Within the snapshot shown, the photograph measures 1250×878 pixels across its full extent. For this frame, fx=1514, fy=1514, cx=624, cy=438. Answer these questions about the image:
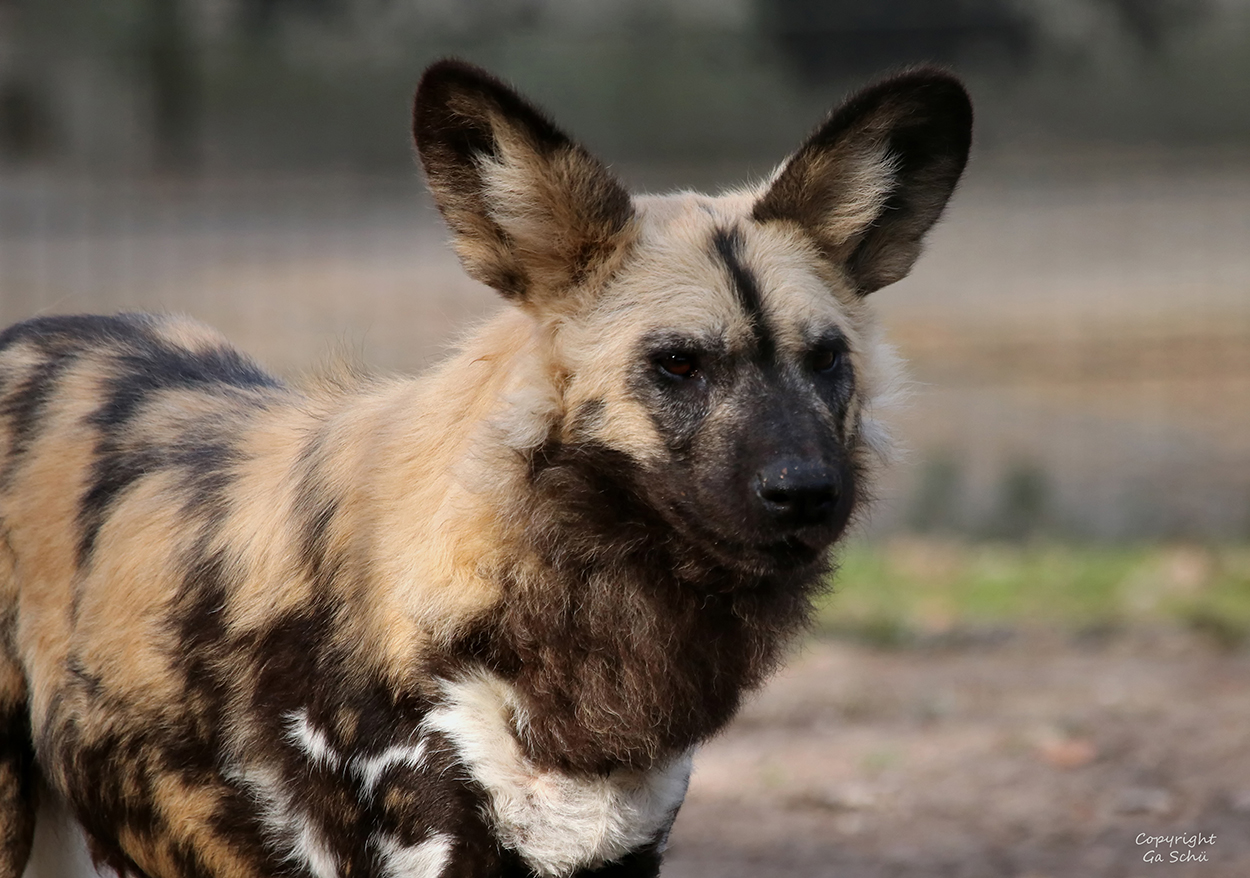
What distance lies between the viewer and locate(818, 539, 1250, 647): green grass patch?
587cm

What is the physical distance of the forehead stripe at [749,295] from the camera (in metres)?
2.45

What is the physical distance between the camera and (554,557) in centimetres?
242

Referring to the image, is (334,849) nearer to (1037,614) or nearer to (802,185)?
(802,185)

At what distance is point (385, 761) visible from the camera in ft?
7.70

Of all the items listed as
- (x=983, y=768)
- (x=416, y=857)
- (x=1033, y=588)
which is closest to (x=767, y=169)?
(x=1033, y=588)

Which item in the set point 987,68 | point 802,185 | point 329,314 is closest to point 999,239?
point 987,68

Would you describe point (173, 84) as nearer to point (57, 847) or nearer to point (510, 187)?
point (57, 847)

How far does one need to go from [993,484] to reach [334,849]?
5.87 metres

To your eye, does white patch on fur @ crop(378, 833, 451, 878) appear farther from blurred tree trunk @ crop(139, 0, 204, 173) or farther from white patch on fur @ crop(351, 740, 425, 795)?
blurred tree trunk @ crop(139, 0, 204, 173)

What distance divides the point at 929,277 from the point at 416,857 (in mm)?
8904

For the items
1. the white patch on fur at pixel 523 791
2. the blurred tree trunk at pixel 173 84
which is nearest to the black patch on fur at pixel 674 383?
the white patch on fur at pixel 523 791

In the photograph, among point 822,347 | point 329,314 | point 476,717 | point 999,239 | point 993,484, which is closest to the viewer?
point 476,717

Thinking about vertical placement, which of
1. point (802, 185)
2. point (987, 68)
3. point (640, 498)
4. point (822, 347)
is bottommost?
point (987, 68)

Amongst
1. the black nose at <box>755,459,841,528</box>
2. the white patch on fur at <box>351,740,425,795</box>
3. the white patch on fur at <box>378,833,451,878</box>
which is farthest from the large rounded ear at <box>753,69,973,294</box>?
the white patch on fur at <box>378,833,451,878</box>
